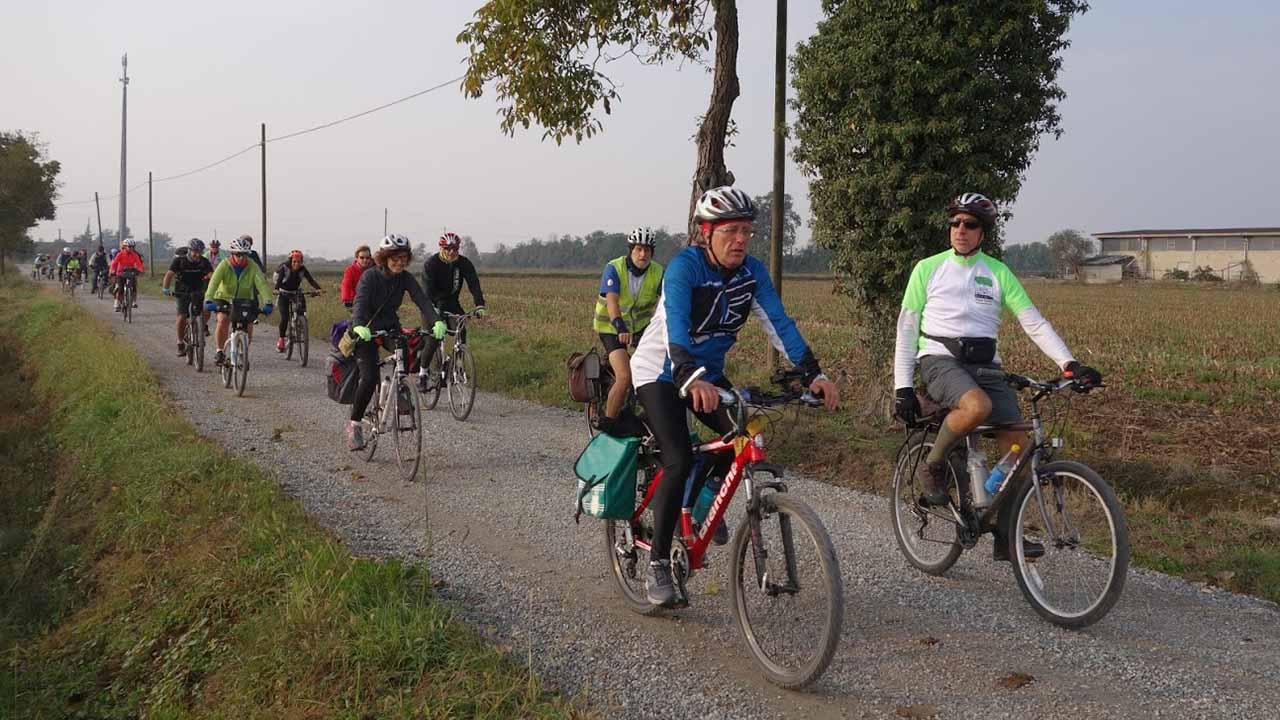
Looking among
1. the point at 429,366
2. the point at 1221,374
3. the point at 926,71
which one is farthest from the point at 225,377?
the point at 1221,374

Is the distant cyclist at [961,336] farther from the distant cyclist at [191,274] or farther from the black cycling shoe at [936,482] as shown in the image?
the distant cyclist at [191,274]

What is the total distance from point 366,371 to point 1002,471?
18.5 ft

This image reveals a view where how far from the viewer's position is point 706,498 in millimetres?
4535

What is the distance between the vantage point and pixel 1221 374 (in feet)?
51.8

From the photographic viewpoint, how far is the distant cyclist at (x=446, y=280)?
11.4 metres

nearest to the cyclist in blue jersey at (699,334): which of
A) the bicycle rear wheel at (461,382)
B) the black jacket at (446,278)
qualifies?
the bicycle rear wheel at (461,382)

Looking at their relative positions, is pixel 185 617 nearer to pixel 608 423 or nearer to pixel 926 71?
pixel 608 423

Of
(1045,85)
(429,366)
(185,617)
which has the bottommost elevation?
(185,617)

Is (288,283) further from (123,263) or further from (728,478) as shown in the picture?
(728,478)

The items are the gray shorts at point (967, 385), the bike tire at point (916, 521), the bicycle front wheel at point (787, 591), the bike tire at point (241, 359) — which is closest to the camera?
the bicycle front wheel at point (787, 591)

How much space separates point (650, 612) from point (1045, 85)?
6568 mm

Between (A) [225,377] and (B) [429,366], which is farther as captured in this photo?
(A) [225,377]

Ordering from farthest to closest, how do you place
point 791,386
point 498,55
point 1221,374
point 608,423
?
1. point 1221,374
2. point 498,55
3. point 608,423
4. point 791,386

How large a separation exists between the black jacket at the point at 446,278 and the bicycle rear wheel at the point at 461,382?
85 cm
